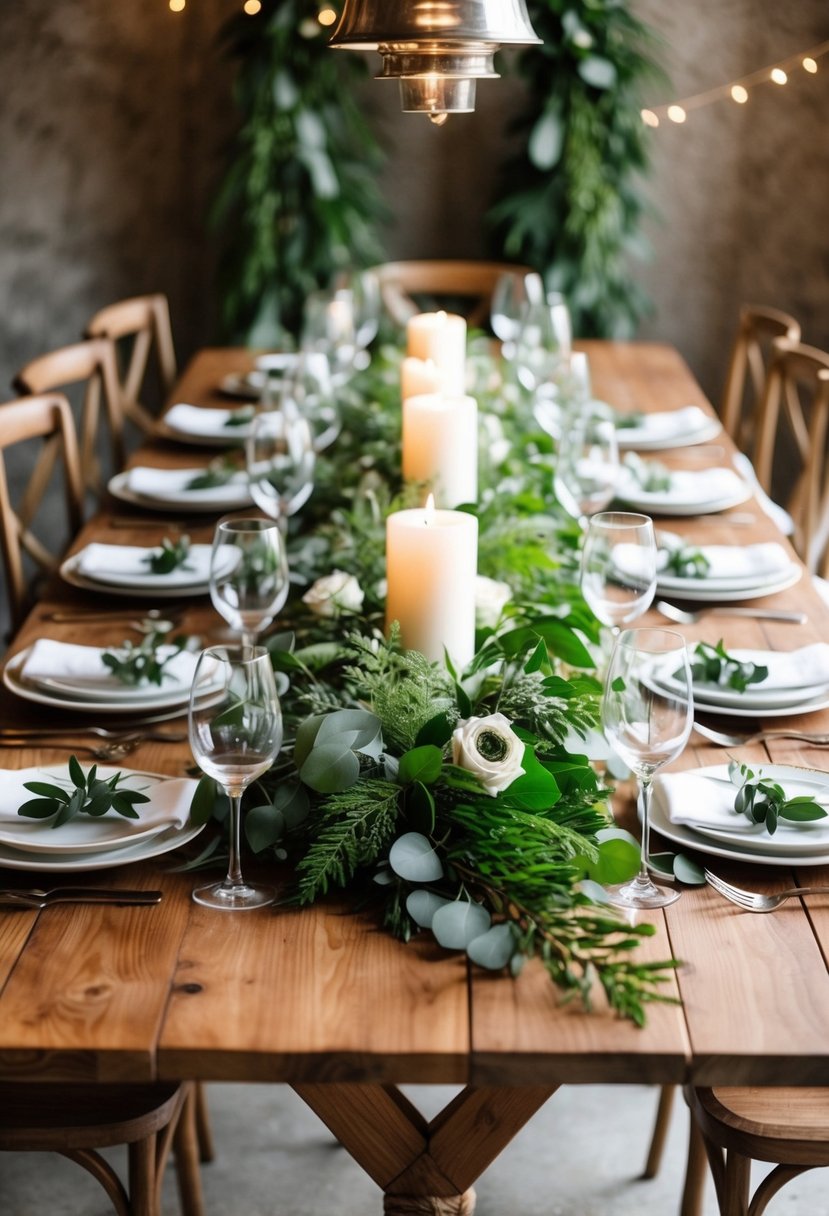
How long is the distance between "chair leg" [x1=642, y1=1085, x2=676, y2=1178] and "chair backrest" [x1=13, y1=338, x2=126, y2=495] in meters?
1.65

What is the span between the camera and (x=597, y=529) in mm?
1559

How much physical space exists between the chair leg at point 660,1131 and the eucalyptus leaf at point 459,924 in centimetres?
100

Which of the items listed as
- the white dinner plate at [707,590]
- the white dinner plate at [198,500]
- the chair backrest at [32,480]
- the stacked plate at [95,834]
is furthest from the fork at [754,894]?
the chair backrest at [32,480]

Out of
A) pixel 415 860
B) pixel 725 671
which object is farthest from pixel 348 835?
pixel 725 671

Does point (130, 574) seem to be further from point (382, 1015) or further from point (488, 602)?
point (382, 1015)

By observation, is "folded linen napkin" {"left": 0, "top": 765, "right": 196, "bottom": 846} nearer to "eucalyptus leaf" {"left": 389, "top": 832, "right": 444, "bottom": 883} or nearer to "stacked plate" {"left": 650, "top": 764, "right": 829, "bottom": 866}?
"eucalyptus leaf" {"left": 389, "top": 832, "right": 444, "bottom": 883}

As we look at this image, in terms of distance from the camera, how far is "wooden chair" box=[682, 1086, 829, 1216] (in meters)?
1.41

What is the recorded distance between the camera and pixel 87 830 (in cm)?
130

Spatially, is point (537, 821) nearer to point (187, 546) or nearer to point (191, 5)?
point (187, 546)

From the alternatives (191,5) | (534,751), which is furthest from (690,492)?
(191,5)

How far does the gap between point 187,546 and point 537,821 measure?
987mm

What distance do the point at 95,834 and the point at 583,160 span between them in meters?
3.36

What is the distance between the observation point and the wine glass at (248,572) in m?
1.57

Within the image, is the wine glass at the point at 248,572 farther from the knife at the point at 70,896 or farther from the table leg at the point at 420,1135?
the table leg at the point at 420,1135
